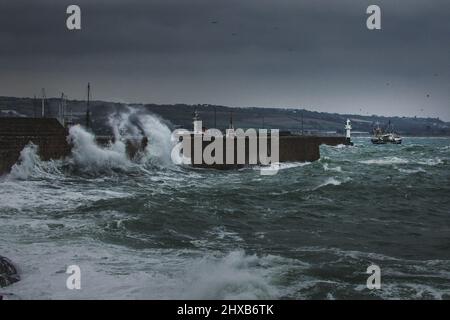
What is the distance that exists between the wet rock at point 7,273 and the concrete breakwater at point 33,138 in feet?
47.0

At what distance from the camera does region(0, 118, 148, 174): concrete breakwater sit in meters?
23.0

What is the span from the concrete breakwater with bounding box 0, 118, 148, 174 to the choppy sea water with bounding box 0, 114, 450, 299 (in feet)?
1.87

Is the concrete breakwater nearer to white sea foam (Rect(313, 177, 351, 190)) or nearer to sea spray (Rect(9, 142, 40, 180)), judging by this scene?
sea spray (Rect(9, 142, 40, 180))

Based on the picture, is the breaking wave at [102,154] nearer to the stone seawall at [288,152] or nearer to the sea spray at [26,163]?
the sea spray at [26,163]

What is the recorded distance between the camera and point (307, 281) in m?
8.70

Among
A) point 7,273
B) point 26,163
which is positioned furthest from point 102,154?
point 7,273

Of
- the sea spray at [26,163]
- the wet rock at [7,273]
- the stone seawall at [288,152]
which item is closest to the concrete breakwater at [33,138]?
the sea spray at [26,163]

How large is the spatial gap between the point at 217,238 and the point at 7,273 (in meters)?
4.96

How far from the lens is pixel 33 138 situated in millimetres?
24859

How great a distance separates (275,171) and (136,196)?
1732 centimetres
